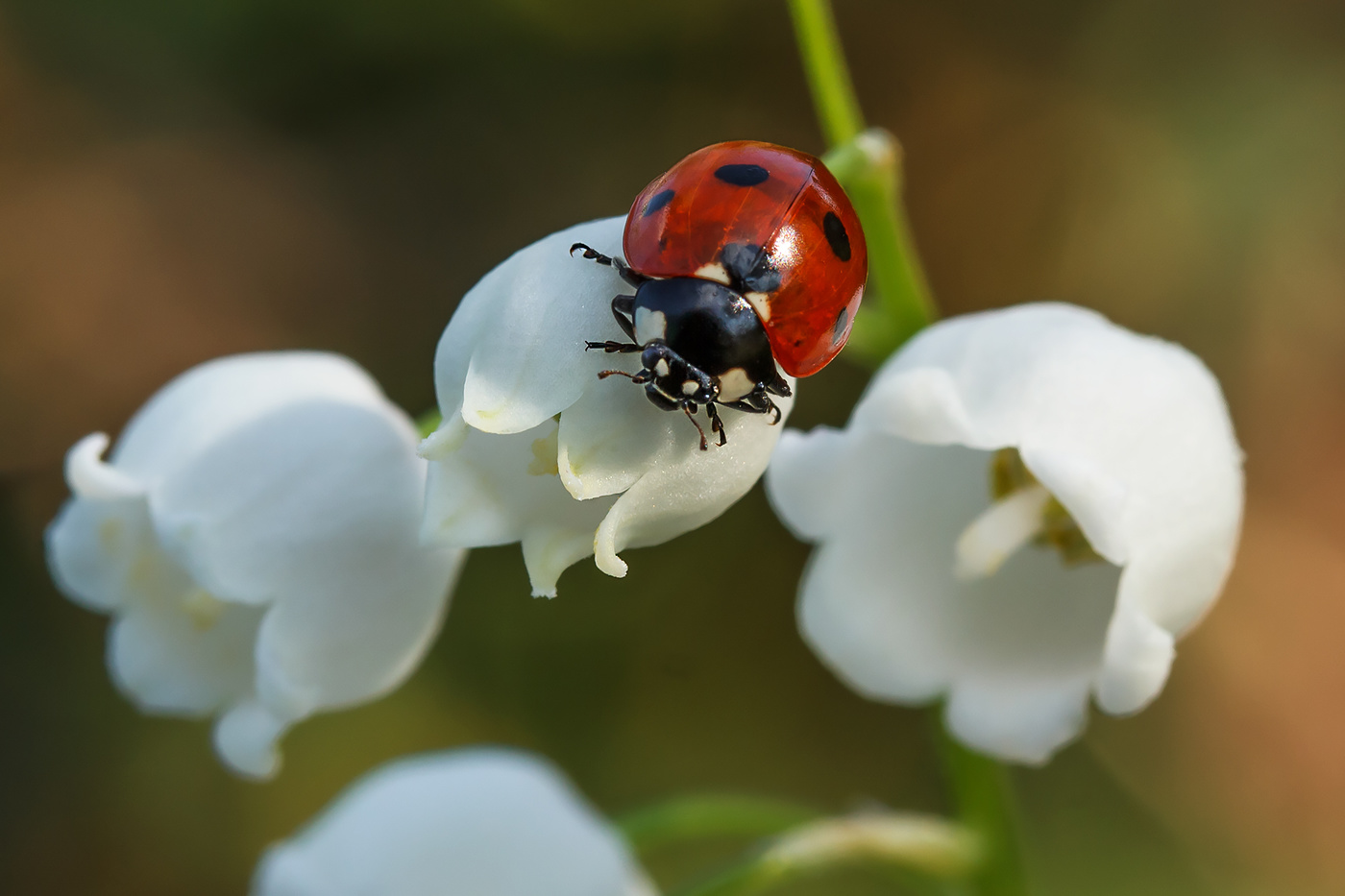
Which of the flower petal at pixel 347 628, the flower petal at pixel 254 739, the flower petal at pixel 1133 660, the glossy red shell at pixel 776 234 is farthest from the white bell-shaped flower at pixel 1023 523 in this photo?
the flower petal at pixel 254 739

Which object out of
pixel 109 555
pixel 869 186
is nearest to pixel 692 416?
pixel 869 186

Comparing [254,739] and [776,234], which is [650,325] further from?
[254,739]

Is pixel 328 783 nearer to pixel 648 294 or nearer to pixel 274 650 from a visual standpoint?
pixel 274 650

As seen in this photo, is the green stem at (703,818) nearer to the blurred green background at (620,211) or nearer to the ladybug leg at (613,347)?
the ladybug leg at (613,347)

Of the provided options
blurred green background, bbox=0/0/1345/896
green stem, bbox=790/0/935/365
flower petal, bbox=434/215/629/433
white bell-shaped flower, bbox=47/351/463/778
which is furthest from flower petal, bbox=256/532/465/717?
blurred green background, bbox=0/0/1345/896

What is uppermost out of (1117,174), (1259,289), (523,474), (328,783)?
(523,474)

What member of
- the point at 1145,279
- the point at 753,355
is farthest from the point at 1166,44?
the point at 753,355

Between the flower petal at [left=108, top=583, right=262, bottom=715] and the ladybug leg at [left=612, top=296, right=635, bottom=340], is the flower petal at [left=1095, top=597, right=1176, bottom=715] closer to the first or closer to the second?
the ladybug leg at [left=612, top=296, right=635, bottom=340]
